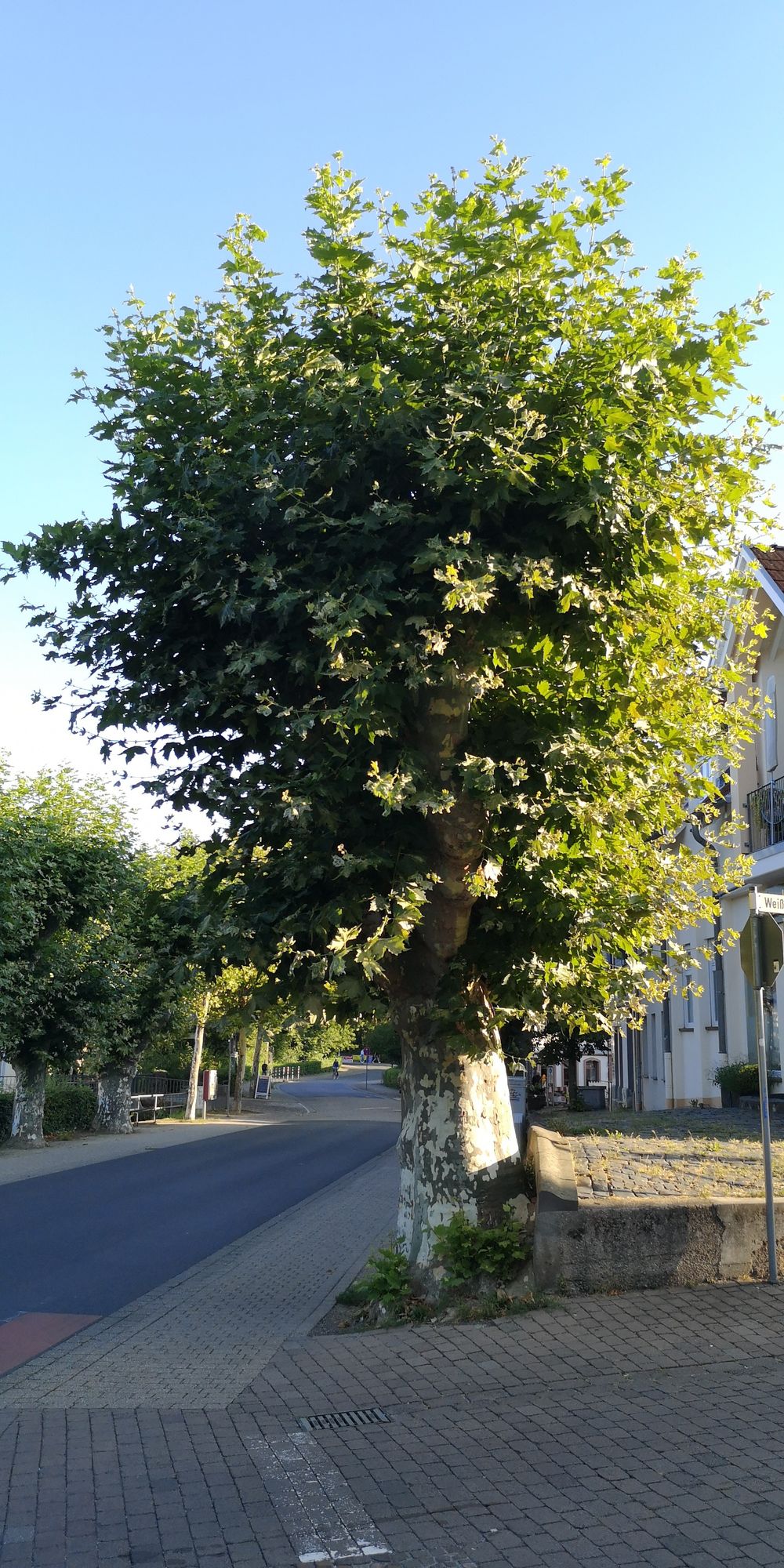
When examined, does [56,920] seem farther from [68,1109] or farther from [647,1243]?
[647,1243]

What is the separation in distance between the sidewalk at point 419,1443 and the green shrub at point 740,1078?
46.0ft

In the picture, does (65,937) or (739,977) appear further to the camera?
(65,937)

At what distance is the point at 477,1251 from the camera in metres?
8.37

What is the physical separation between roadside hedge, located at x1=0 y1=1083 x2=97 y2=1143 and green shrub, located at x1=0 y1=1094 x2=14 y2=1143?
69.5 inches

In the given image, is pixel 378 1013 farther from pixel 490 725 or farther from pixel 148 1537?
pixel 148 1537

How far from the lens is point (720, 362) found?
7746 millimetres

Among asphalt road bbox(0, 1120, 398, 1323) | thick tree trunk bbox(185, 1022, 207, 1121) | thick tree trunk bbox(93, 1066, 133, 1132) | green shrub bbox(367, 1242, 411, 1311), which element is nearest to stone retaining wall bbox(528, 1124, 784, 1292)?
green shrub bbox(367, 1242, 411, 1311)

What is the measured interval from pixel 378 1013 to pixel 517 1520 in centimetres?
453

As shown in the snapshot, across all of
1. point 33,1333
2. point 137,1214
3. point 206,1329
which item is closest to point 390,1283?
point 206,1329

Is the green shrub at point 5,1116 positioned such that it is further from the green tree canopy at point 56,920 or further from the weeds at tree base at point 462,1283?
the weeds at tree base at point 462,1283

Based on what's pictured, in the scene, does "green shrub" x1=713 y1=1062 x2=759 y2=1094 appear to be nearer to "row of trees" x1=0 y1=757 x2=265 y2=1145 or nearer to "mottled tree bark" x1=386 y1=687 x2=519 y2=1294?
"row of trees" x1=0 y1=757 x2=265 y2=1145

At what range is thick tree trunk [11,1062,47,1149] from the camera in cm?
2884

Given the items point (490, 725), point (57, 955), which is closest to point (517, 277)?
point (490, 725)

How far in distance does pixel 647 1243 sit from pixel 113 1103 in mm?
29134
